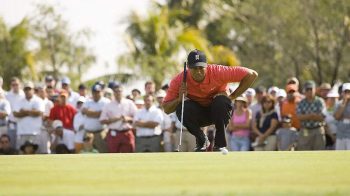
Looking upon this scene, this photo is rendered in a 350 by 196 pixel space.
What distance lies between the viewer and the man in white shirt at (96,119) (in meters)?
22.5

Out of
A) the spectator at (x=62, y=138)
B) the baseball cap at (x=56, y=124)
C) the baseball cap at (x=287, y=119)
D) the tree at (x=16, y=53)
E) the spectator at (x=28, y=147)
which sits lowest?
the spectator at (x=28, y=147)

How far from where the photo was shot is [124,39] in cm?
4709

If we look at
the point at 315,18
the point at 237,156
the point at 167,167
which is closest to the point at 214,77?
the point at 237,156

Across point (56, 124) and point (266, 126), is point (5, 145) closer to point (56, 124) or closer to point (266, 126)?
point (56, 124)

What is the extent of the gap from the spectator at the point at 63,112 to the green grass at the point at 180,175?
11.2 meters

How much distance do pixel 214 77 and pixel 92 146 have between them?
8.47 meters

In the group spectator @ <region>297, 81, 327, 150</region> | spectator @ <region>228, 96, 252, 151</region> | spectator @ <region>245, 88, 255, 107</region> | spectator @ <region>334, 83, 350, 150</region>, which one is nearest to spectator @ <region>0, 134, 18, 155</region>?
spectator @ <region>228, 96, 252, 151</region>

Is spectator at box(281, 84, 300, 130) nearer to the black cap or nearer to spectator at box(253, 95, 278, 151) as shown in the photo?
spectator at box(253, 95, 278, 151)

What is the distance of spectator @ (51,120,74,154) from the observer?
23.0m

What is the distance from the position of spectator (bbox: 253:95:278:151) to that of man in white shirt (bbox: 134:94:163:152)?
2217 millimetres

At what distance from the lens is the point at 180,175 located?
884 cm

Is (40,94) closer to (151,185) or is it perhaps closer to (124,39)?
(151,185)

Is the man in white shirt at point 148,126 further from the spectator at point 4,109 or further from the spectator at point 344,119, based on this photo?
the spectator at point 344,119

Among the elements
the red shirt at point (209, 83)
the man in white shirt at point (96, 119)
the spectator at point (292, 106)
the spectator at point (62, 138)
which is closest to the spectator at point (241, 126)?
the spectator at point (292, 106)
